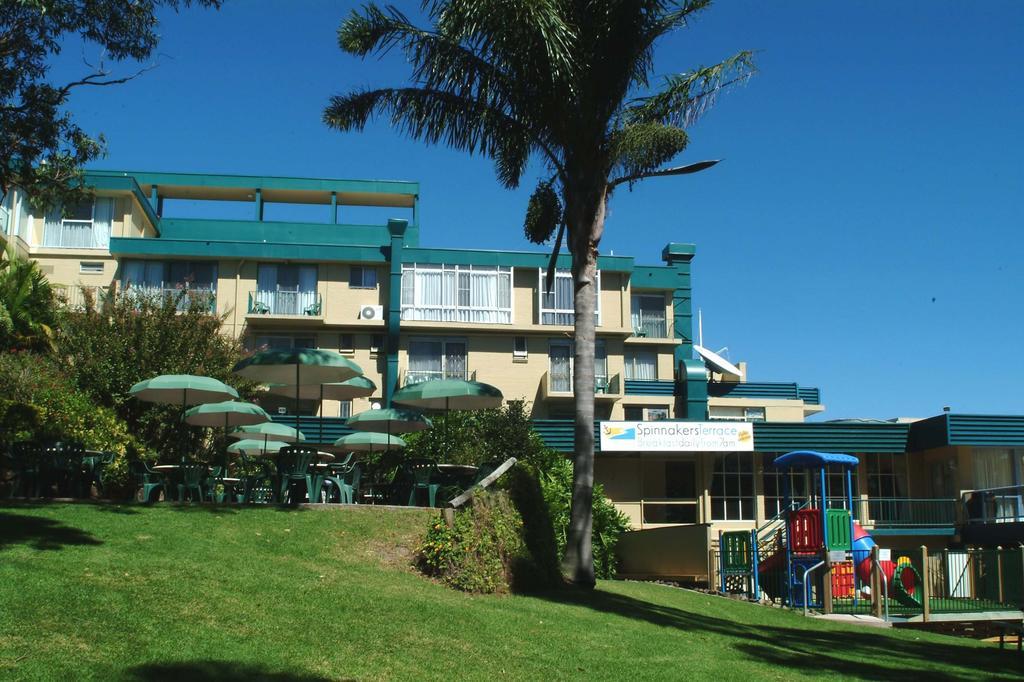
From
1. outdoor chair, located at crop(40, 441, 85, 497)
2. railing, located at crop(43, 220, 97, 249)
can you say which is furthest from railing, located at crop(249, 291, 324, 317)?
outdoor chair, located at crop(40, 441, 85, 497)

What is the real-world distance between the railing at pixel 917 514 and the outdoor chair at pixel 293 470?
22.9m

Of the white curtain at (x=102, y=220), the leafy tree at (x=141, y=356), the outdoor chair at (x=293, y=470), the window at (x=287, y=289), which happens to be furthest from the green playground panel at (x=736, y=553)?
the white curtain at (x=102, y=220)

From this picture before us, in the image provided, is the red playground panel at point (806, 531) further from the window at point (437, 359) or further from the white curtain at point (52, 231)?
the white curtain at point (52, 231)

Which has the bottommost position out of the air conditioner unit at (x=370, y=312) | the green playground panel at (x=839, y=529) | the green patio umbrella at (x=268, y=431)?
the green playground panel at (x=839, y=529)

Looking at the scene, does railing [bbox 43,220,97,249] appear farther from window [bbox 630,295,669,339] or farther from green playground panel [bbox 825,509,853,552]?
green playground panel [bbox 825,509,853,552]

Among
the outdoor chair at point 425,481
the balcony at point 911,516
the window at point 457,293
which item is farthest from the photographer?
the window at point 457,293

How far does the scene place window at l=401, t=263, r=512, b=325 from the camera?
4225 centimetres

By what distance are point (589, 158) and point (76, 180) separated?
26.6 ft

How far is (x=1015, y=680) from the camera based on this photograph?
12.4m

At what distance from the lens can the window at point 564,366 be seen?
4178 cm

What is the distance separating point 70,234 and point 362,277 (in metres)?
11.6

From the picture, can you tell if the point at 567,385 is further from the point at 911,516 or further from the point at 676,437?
the point at 911,516

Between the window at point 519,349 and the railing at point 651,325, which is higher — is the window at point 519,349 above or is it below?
below

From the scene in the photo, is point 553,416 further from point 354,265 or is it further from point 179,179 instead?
point 179,179
